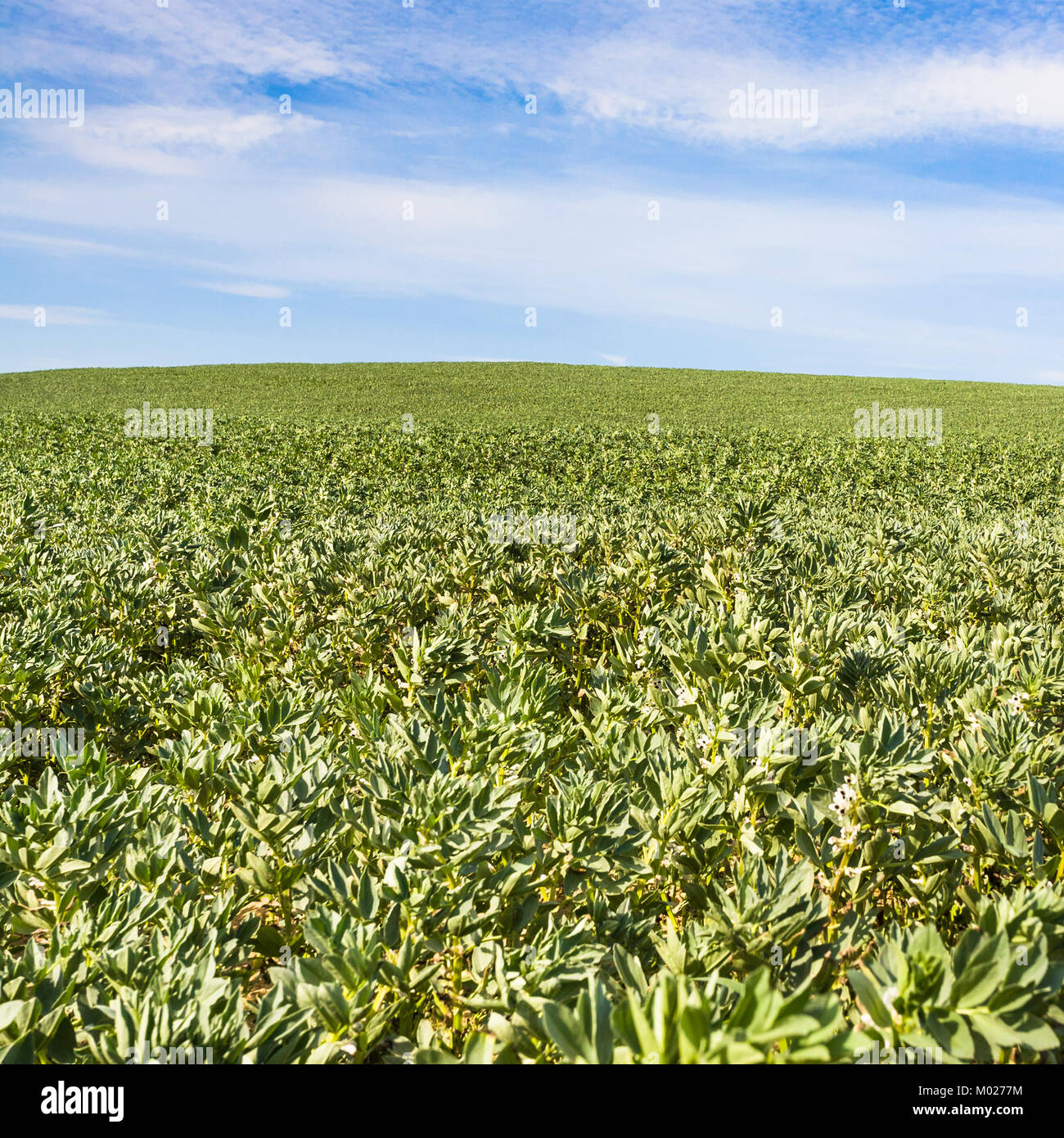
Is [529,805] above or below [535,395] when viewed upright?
below

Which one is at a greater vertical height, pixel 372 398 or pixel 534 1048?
pixel 372 398

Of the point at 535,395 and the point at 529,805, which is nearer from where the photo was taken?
the point at 529,805

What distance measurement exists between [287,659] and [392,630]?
2.79 ft

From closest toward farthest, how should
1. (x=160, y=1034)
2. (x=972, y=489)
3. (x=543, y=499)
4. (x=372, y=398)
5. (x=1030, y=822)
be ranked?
1. (x=160, y=1034)
2. (x=1030, y=822)
3. (x=543, y=499)
4. (x=972, y=489)
5. (x=372, y=398)

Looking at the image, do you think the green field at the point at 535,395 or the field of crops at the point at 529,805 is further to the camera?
the green field at the point at 535,395

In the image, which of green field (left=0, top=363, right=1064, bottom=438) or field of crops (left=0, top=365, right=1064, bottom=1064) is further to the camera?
green field (left=0, top=363, right=1064, bottom=438)

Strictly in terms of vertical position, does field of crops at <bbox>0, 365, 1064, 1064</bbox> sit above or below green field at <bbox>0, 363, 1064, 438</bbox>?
below

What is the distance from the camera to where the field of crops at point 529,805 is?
1485 millimetres

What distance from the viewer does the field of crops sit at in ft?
4.87

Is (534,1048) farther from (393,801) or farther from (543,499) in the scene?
(543,499)

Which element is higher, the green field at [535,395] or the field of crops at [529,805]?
the green field at [535,395]

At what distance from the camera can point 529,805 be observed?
2.78 metres

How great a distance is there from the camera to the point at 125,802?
2.29 metres
